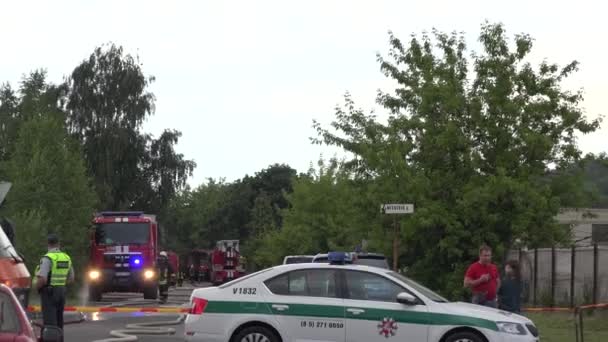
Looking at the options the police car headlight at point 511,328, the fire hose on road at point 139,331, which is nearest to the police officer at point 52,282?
the fire hose on road at point 139,331

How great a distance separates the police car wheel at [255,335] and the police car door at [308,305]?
0.66 feet

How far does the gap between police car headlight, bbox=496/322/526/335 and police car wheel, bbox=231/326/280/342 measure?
2.83 m

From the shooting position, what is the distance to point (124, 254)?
41.4 metres

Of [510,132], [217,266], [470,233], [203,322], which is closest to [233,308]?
[203,322]

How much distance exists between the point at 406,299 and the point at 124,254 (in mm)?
26434

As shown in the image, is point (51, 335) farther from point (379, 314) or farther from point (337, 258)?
point (337, 258)

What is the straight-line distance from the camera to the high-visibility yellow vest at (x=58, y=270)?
60.1 ft

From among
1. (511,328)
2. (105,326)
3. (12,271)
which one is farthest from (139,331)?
(511,328)

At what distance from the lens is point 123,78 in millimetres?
73875

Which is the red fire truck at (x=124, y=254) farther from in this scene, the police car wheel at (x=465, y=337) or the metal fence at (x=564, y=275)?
the police car wheel at (x=465, y=337)

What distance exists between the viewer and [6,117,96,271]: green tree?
47.0 metres

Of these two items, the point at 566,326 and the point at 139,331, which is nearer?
the point at 139,331

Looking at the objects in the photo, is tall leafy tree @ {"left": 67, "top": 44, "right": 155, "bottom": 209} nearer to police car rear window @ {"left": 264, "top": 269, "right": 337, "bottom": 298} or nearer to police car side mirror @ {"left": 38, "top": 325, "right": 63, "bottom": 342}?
police car rear window @ {"left": 264, "top": 269, "right": 337, "bottom": 298}

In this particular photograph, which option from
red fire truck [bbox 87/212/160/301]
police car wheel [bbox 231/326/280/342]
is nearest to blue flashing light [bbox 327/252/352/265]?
police car wheel [bbox 231/326/280/342]
